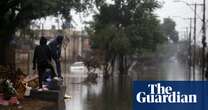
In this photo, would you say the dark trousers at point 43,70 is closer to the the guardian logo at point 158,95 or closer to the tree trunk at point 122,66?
the the guardian logo at point 158,95

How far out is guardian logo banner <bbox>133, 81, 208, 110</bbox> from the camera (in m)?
10.0

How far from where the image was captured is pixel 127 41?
6800 centimetres

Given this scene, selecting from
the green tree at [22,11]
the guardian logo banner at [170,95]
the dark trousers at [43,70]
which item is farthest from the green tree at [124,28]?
the guardian logo banner at [170,95]

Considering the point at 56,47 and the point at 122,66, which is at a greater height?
the point at 56,47

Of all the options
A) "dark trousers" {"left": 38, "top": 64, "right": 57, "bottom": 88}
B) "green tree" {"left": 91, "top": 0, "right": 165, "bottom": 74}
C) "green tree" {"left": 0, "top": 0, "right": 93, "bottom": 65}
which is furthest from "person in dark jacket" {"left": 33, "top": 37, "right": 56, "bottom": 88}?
Answer: "green tree" {"left": 91, "top": 0, "right": 165, "bottom": 74}

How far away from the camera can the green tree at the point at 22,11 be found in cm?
2567

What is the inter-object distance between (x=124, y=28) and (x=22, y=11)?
1703 inches

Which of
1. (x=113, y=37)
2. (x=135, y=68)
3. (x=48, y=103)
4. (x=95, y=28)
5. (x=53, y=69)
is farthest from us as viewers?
(x=135, y=68)

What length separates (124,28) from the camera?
7056 cm

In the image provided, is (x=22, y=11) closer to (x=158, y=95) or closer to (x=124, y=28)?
(x=158, y=95)

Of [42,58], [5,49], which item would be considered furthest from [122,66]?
[42,58]

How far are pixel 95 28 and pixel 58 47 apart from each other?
4632 centimetres

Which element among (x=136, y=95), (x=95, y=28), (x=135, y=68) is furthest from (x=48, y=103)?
(x=135, y=68)

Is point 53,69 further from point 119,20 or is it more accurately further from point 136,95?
point 119,20
